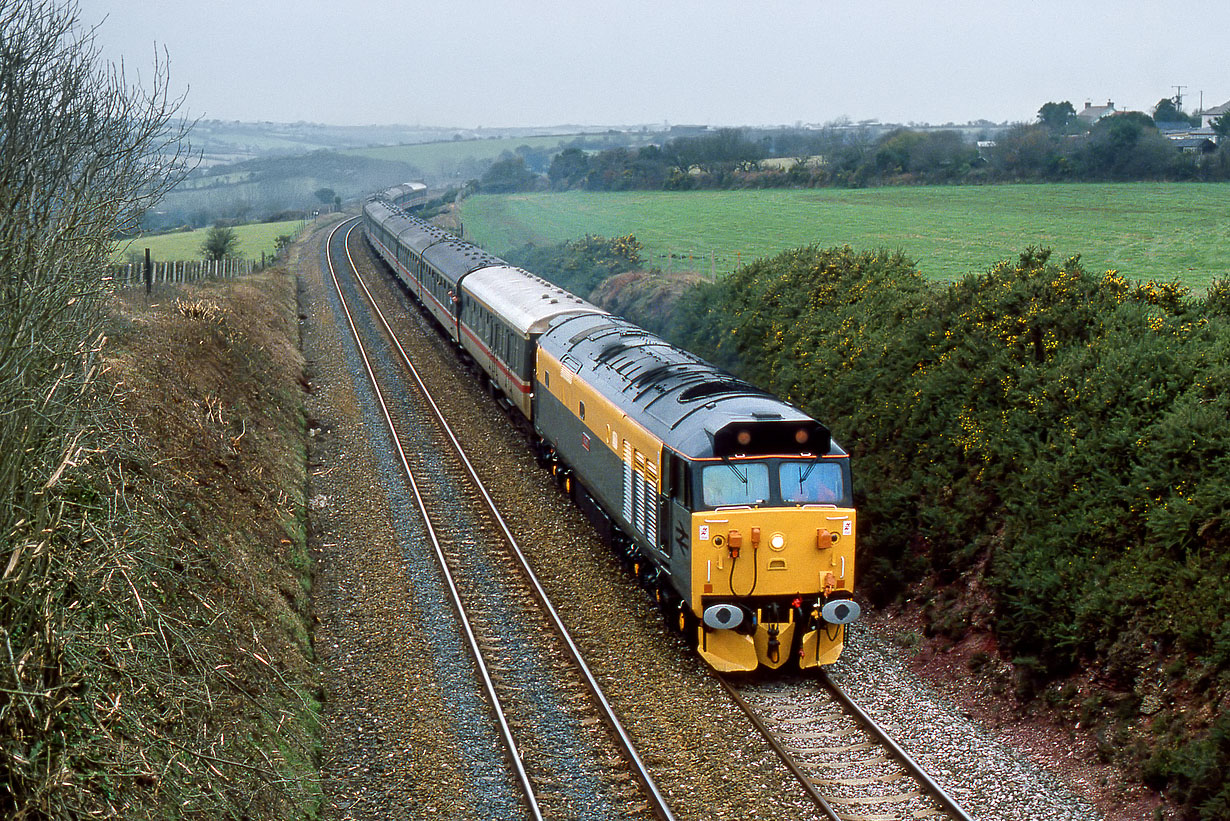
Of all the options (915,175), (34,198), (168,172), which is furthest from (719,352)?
(915,175)

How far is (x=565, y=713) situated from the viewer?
41.9ft

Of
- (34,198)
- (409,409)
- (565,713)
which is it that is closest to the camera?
(34,198)

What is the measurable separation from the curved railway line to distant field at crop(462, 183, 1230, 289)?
11.4 m

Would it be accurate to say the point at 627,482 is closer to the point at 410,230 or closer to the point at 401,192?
the point at 410,230

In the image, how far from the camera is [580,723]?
12484 millimetres

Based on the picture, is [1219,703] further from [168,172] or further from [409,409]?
[409,409]

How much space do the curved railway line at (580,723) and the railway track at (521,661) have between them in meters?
0.02

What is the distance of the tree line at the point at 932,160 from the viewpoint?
46.0m

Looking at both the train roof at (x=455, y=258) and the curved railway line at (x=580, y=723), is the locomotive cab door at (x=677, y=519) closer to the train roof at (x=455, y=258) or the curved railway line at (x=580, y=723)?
the curved railway line at (x=580, y=723)

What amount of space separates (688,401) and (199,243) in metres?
60.2

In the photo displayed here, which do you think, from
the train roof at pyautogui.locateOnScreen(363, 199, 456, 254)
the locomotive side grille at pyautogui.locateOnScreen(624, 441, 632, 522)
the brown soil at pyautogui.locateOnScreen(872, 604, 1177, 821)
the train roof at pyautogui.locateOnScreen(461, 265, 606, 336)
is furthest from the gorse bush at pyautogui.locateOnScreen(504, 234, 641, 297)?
the brown soil at pyautogui.locateOnScreen(872, 604, 1177, 821)

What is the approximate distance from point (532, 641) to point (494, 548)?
3972 millimetres

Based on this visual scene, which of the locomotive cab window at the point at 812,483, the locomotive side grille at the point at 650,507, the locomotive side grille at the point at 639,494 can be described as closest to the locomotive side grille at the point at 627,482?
the locomotive side grille at the point at 639,494

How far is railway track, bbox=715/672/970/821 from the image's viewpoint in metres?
10.6
